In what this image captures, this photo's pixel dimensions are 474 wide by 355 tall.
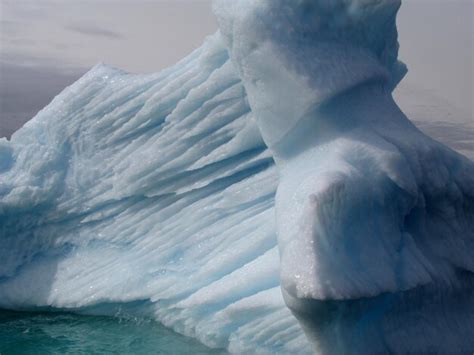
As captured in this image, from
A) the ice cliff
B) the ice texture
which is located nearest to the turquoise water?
the ice cliff

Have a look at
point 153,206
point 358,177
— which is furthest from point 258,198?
point 358,177

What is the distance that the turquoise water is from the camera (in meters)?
3.74

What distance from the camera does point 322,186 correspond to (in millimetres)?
2789

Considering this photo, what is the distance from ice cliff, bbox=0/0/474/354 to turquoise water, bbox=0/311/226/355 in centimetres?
7

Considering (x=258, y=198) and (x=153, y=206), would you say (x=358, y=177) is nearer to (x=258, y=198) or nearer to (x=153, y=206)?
(x=258, y=198)

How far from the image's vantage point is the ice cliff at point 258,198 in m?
2.90

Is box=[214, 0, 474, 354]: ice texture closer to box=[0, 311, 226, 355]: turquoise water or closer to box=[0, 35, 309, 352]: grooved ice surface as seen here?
box=[0, 35, 309, 352]: grooved ice surface

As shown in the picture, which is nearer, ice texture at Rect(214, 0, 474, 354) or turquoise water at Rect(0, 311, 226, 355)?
ice texture at Rect(214, 0, 474, 354)

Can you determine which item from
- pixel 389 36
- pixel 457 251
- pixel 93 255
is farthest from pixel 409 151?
pixel 93 255

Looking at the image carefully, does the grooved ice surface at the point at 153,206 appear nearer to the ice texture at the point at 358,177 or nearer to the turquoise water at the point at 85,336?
the turquoise water at the point at 85,336

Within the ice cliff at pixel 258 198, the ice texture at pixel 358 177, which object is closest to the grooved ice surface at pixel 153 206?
the ice cliff at pixel 258 198

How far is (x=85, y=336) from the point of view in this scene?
12.9 feet

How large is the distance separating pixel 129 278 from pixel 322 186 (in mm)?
1652

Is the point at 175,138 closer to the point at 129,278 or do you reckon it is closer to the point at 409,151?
the point at 129,278
